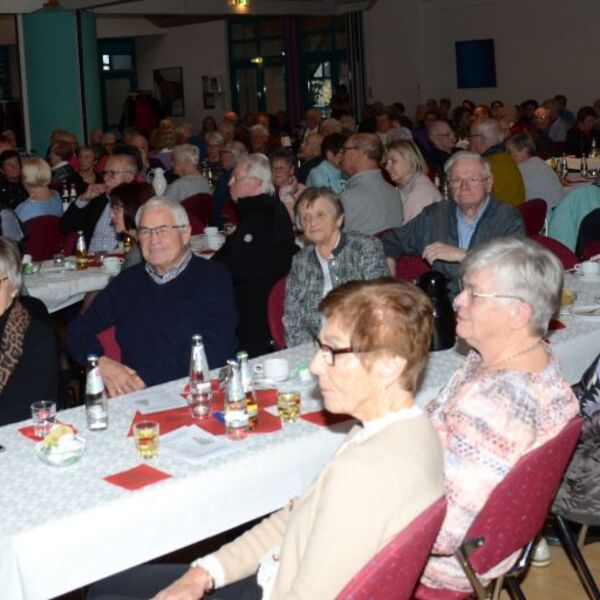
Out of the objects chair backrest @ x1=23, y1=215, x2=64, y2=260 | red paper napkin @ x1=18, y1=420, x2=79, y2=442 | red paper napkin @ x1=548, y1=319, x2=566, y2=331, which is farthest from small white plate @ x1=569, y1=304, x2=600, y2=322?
chair backrest @ x1=23, y1=215, x2=64, y2=260

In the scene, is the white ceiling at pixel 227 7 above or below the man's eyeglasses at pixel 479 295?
above

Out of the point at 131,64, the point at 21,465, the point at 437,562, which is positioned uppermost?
the point at 131,64

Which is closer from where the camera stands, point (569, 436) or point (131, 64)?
point (569, 436)

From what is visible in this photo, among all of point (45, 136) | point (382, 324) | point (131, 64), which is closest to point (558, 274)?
point (382, 324)

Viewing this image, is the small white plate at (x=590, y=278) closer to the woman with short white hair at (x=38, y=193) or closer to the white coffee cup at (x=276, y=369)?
the white coffee cup at (x=276, y=369)

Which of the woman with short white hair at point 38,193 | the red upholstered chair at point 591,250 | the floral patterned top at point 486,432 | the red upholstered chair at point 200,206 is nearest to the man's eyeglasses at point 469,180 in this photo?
the red upholstered chair at point 591,250

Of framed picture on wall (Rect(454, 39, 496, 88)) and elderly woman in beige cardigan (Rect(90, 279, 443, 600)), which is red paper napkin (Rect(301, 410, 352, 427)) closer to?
elderly woman in beige cardigan (Rect(90, 279, 443, 600))

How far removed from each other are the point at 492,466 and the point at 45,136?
43.5 feet

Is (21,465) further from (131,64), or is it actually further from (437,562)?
(131,64)

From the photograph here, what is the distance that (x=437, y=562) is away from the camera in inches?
110

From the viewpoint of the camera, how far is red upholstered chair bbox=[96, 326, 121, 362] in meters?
4.54

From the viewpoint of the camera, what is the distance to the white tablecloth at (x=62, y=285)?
248 inches

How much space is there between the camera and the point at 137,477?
2.95m

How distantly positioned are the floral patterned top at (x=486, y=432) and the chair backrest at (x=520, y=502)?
0.05m
